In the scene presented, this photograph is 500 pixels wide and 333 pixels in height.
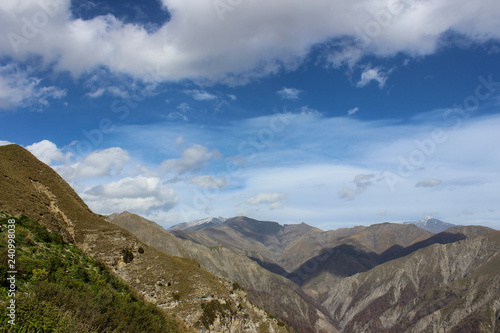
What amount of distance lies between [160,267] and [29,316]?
41.6m

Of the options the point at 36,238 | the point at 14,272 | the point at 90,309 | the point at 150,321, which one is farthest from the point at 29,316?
the point at 36,238

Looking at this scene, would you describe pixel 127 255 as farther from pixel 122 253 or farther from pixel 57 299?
pixel 57 299

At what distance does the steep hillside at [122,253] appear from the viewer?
40.9m

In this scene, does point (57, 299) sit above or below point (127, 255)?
above

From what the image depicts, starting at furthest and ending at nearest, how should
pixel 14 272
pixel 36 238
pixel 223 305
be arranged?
pixel 223 305
pixel 36 238
pixel 14 272

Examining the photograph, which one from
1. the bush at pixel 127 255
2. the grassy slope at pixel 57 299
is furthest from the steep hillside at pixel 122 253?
the grassy slope at pixel 57 299

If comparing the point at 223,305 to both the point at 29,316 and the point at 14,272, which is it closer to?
the point at 14,272

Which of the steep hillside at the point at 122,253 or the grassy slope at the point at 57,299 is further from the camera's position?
the steep hillside at the point at 122,253

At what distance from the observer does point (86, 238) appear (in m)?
48.0

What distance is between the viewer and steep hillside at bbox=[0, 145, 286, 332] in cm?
4094

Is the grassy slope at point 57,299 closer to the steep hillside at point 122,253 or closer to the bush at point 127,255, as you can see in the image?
the steep hillside at point 122,253

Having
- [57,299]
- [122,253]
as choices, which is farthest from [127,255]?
[57,299]

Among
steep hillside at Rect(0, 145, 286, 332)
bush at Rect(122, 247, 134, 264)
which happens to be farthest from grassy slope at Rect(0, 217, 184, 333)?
bush at Rect(122, 247, 134, 264)

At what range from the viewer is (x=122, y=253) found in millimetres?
47500
